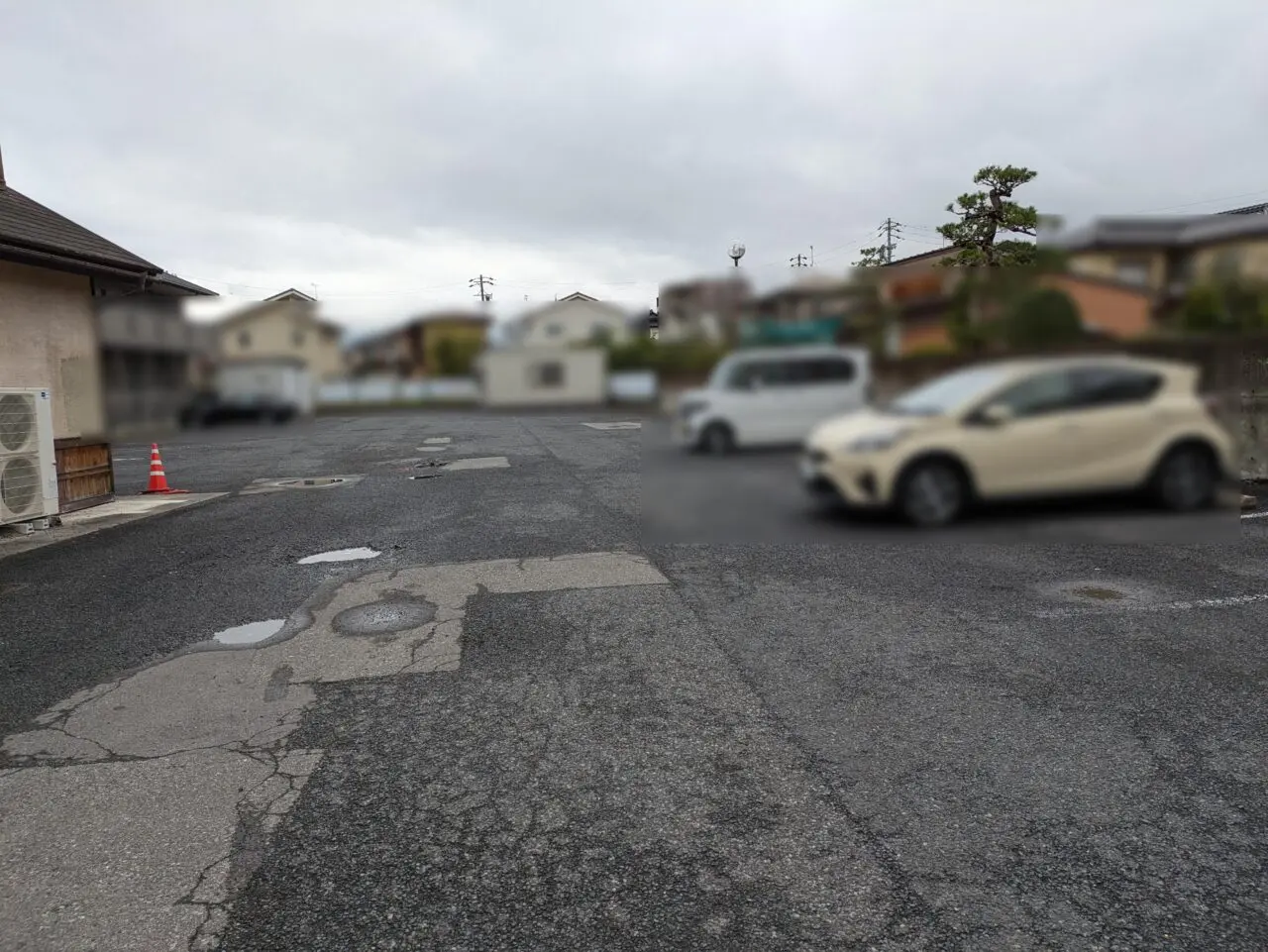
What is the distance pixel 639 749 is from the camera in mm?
4438

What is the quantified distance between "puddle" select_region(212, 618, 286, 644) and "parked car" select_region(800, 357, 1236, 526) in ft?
21.8

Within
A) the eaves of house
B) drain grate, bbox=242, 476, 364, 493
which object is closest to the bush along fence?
the eaves of house

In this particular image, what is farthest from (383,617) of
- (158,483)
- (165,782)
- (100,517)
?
(158,483)

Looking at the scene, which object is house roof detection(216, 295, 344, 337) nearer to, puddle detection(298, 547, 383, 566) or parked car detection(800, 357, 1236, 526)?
parked car detection(800, 357, 1236, 526)

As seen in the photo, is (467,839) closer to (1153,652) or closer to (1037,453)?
(1037,453)

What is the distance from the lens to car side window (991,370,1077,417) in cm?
60

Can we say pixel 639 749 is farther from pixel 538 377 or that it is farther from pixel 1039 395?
pixel 1039 395

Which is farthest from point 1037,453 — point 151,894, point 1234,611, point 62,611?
point 62,611

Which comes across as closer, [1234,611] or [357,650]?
[357,650]

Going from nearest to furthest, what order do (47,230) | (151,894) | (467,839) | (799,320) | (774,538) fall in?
(799,320) → (774,538) → (151,894) → (467,839) → (47,230)

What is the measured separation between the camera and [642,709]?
4938 millimetres

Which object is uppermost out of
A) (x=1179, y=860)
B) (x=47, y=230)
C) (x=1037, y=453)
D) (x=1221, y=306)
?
(x=47, y=230)

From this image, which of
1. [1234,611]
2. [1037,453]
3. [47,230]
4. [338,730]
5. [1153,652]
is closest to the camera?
[1037,453]

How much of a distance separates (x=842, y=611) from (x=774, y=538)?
245 inches
